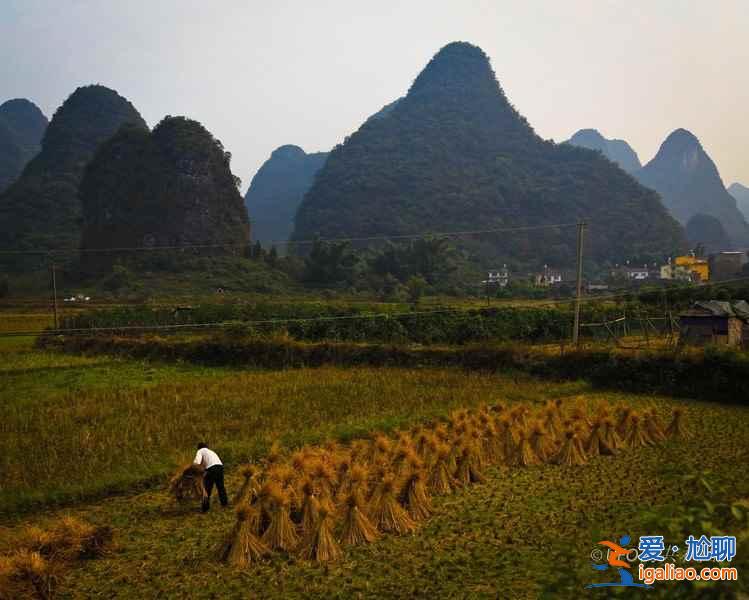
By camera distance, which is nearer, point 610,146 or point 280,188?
point 280,188

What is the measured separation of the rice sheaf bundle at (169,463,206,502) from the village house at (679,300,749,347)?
16.3 m

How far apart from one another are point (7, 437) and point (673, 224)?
232 feet

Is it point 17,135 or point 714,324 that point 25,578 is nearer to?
point 714,324

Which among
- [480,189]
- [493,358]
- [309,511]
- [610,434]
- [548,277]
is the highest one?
[480,189]

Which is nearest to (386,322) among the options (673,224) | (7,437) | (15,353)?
(15,353)

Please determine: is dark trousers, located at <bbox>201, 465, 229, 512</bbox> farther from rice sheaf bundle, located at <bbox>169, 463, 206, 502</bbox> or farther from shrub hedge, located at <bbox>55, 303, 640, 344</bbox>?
shrub hedge, located at <bbox>55, 303, 640, 344</bbox>

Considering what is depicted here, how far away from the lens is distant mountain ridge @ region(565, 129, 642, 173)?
17738cm

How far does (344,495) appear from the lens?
20.5ft

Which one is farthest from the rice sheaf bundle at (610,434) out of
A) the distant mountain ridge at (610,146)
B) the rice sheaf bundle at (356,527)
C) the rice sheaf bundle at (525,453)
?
the distant mountain ridge at (610,146)

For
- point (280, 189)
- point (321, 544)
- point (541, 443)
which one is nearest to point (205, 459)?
point (321, 544)

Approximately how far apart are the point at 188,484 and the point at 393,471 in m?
2.46

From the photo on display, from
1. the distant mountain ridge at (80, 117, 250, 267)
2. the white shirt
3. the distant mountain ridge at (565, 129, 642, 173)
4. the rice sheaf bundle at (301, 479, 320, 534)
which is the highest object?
the distant mountain ridge at (565, 129, 642, 173)

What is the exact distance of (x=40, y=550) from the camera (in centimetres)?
550

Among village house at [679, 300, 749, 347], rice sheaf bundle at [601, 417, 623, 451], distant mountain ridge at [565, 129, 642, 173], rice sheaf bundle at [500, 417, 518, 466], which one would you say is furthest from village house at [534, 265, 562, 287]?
distant mountain ridge at [565, 129, 642, 173]
